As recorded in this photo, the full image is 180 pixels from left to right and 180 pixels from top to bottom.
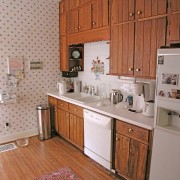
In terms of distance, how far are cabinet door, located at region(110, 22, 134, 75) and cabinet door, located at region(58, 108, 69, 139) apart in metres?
1.31

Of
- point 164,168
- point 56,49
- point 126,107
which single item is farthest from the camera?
point 56,49

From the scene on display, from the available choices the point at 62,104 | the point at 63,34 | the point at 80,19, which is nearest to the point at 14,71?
the point at 62,104

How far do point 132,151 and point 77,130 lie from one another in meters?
1.20

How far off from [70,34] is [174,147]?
272 centimetres

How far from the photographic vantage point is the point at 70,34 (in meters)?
3.60

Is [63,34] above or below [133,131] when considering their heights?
above

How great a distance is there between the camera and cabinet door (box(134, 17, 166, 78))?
205 centimetres

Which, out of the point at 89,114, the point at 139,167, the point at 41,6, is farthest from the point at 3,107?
the point at 139,167

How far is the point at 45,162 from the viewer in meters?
2.94

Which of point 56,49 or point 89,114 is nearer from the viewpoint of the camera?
point 89,114

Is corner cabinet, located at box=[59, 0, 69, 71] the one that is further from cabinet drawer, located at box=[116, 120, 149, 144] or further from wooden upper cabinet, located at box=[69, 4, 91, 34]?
cabinet drawer, located at box=[116, 120, 149, 144]

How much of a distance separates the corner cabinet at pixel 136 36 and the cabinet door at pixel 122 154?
2.72 feet

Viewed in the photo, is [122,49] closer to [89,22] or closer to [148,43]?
[148,43]

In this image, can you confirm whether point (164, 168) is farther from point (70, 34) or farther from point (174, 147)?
point (70, 34)
